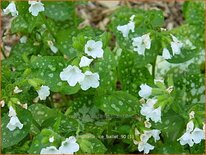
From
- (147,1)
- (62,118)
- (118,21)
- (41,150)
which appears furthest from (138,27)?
(147,1)

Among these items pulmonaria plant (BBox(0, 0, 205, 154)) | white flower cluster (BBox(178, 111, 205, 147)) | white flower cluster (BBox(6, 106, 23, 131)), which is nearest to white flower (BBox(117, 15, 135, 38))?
pulmonaria plant (BBox(0, 0, 205, 154))

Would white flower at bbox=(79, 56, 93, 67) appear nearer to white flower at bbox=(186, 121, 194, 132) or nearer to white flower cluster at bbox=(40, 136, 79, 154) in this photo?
white flower cluster at bbox=(40, 136, 79, 154)

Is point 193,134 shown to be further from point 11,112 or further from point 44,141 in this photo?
point 11,112

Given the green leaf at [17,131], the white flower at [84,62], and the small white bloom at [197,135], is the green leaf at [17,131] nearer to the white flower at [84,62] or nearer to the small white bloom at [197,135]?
the white flower at [84,62]

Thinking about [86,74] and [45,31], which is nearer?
[86,74]

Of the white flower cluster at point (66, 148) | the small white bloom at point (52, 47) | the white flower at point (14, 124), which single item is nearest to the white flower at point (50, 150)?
the white flower cluster at point (66, 148)

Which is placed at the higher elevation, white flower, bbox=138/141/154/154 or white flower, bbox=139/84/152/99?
white flower, bbox=139/84/152/99

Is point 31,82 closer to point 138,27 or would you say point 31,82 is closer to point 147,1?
point 138,27
